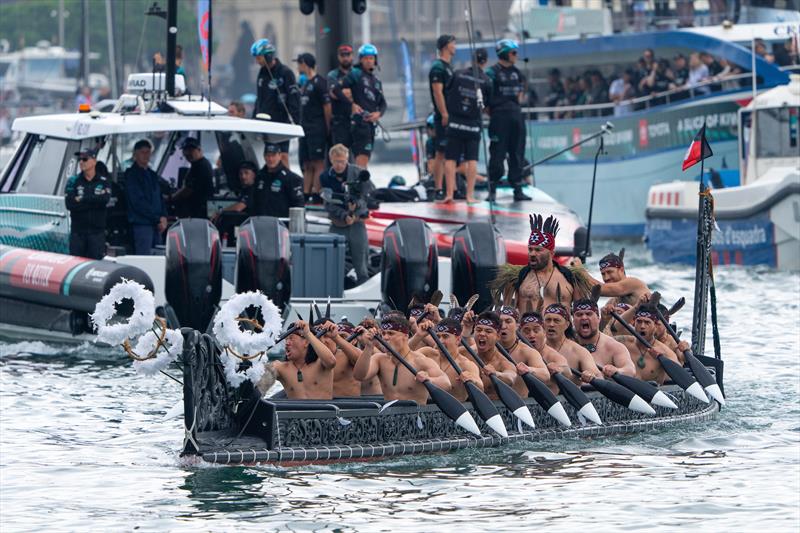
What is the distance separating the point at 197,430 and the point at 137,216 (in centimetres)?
699

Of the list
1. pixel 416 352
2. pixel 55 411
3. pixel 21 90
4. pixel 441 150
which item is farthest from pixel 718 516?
pixel 21 90

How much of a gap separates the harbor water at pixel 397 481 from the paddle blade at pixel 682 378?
0.38 m

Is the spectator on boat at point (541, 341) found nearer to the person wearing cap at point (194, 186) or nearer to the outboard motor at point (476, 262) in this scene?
the outboard motor at point (476, 262)

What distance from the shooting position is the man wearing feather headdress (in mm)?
17125

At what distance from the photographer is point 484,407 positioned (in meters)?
14.9

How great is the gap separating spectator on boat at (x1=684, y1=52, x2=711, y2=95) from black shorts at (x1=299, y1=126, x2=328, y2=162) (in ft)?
43.1

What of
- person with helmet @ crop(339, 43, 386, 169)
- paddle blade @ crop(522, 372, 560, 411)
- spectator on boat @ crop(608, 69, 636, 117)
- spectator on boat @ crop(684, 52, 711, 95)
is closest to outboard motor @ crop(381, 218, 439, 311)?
paddle blade @ crop(522, 372, 560, 411)

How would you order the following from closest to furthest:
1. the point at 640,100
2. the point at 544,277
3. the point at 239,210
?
the point at 544,277
the point at 239,210
the point at 640,100

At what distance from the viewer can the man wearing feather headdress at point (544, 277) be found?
17.1 metres

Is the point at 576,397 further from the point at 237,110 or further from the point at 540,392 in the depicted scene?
the point at 237,110

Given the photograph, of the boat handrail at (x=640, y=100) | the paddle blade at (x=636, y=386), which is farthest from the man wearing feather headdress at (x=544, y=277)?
the boat handrail at (x=640, y=100)

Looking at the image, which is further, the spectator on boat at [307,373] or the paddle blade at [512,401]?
the paddle blade at [512,401]

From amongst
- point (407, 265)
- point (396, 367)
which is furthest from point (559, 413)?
point (407, 265)

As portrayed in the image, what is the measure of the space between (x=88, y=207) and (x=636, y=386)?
281 inches
